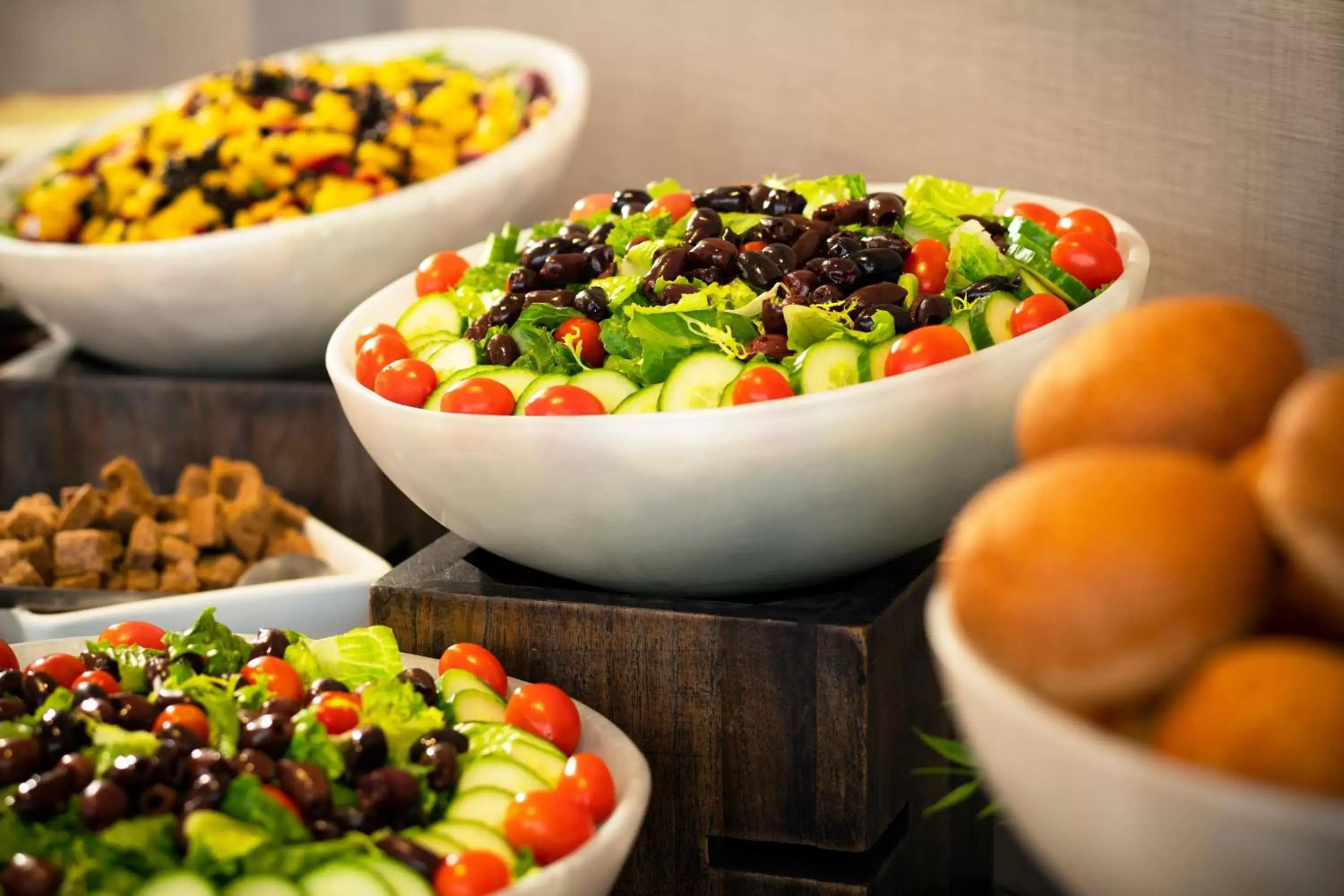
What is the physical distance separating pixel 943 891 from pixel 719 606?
1.23ft

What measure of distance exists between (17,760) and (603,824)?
0.40 meters

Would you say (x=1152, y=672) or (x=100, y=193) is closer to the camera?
(x=1152, y=672)

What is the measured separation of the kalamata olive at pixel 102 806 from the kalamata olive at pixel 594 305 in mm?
582

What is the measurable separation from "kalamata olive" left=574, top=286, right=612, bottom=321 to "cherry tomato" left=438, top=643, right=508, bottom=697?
0.32 meters

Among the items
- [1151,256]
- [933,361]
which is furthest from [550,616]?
[1151,256]

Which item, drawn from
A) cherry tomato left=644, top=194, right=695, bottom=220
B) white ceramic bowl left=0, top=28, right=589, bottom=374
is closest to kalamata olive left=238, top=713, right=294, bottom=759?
cherry tomato left=644, top=194, right=695, bottom=220

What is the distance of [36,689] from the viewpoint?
44.3 inches

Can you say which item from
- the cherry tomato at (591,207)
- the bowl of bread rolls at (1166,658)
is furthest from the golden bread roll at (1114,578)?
the cherry tomato at (591,207)

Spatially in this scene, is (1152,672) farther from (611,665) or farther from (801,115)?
(801,115)

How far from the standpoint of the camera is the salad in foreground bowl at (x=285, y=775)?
92 cm

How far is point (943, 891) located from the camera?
135 cm

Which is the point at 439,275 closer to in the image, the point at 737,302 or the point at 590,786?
the point at 737,302

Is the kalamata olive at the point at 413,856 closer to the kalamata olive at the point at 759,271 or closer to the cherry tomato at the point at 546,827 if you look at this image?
the cherry tomato at the point at 546,827

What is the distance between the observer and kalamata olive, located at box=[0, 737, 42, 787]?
992 mm
